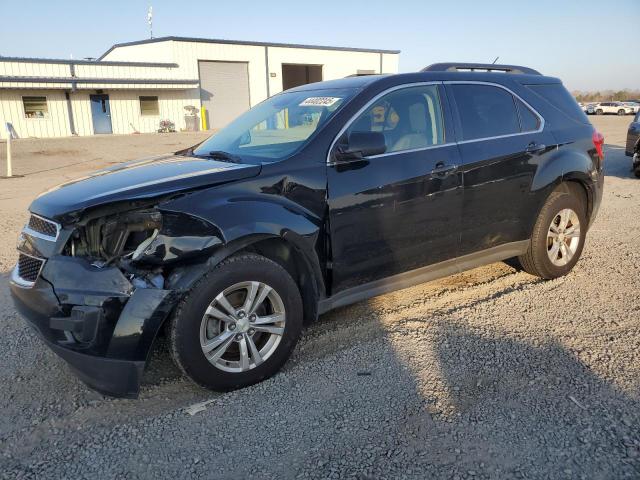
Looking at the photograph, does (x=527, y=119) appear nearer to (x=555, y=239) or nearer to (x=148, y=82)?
(x=555, y=239)

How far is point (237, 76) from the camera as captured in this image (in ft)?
115

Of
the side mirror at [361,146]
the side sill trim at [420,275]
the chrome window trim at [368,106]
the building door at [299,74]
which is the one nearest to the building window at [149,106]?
the building door at [299,74]

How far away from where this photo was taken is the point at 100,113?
101 ft

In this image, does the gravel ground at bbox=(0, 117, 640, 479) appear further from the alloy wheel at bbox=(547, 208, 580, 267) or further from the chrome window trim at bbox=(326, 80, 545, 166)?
the chrome window trim at bbox=(326, 80, 545, 166)

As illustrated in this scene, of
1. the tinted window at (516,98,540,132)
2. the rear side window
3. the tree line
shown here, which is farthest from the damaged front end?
the tree line

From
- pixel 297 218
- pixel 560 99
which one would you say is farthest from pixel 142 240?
pixel 560 99

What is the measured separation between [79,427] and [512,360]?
2732 mm

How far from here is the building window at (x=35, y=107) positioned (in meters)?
28.5

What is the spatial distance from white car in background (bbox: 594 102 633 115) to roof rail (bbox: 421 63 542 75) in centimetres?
5388

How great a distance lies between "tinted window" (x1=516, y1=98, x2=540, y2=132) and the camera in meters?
4.63

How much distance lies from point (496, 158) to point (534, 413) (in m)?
2.15

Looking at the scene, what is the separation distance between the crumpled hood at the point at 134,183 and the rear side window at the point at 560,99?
3046mm

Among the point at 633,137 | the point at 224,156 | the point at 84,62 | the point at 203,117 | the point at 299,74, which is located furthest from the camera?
the point at 299,74

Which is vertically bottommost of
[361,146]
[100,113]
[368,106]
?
[361,146]
